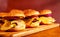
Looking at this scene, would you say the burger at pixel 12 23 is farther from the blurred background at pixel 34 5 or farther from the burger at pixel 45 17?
the blurred background at pixel 34 5

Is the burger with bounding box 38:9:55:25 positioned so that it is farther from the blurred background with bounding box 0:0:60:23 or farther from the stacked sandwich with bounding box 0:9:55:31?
the blurred background with bounding box 0:0:60:23

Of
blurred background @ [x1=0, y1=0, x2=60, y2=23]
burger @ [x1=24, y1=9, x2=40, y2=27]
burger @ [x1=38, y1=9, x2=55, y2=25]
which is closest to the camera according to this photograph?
burger @ [x1=24, y1=9, x2=40, y2=27]

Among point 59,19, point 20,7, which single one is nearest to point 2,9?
point 20,7

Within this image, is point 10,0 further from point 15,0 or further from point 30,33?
point 30,33

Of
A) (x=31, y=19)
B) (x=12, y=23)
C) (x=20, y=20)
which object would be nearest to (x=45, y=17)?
(x=31, y=19)

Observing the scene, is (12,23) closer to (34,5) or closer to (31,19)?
(31,19)

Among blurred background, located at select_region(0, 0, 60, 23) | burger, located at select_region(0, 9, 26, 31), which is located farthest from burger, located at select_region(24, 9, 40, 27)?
blurred background, located at select_region(0, 0, 60, 23)

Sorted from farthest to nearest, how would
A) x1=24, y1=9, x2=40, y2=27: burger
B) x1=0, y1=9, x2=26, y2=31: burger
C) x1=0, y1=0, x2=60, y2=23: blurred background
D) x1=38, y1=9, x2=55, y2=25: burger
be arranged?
1. x1=0, y1=0, x2=60, y2=23: blurred background
2. x1=38, y1=9, x2=55, y2=25: burger
3. x1=24, y1=9, x2=40, y2=27: burger
4. x1=0, y1=9, x2=26, y2=31: burger
